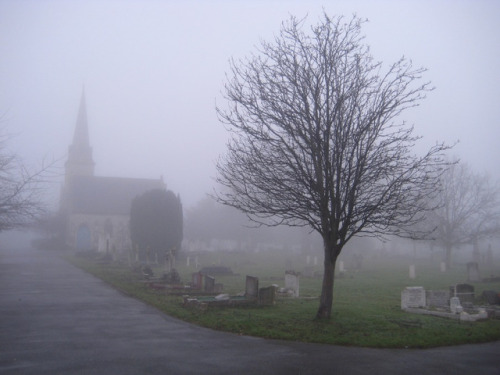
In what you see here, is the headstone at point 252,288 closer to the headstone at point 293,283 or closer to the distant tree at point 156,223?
the headstone at point 293,283

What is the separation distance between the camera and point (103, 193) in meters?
72.2

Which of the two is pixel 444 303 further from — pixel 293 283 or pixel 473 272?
pixel 473 272

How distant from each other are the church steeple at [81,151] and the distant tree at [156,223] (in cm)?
4166

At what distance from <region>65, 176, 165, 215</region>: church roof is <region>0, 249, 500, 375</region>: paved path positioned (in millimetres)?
56967

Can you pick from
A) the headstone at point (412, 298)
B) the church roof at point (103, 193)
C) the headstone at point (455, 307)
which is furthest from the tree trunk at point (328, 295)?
the church roof at point (103, 193)

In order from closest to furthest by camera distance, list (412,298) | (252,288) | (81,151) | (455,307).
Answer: (455,307)
(412,298)
(252,288)
(81,151)

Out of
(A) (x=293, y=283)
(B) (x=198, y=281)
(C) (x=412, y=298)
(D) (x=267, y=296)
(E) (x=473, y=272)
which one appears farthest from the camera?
(E) (x=473, y=272)

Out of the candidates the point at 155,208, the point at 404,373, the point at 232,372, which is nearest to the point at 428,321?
the point at 404,373

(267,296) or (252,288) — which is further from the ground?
(252,288)

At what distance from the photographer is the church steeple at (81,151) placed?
259 feet

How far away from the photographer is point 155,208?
40.3 meters

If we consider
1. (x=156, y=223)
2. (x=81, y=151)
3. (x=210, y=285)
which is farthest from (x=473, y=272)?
(x=81, y=151)

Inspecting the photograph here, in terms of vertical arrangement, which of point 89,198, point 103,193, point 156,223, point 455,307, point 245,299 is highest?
point 103,193

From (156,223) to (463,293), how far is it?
2910cm
